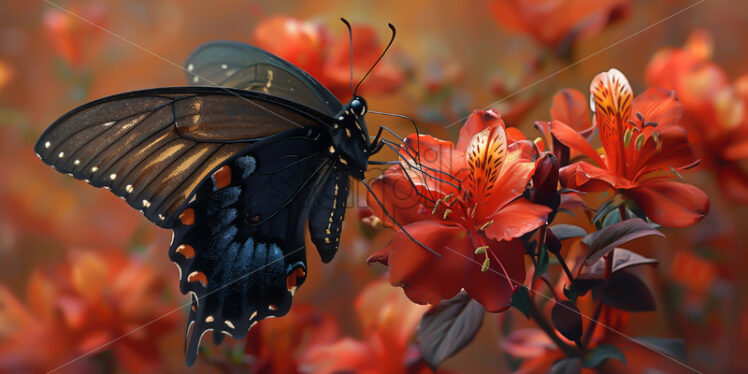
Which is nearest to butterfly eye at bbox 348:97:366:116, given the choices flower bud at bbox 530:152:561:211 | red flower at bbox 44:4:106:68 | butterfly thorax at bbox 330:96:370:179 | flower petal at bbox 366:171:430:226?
butterfly thorax at bbox 330:96:370:179

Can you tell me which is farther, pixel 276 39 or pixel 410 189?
pixel 276 39

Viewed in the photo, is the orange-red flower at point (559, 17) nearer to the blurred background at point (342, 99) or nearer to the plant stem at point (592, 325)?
the blurred background at point (342, 99)

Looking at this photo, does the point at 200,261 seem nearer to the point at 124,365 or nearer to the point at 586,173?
the point at 124,365

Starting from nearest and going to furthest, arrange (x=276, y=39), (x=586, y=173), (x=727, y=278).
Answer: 1. (x=586, y=173)
2. (x=727, y=278)
3. (x=276, y=39)

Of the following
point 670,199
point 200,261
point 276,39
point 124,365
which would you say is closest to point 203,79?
point 276,39

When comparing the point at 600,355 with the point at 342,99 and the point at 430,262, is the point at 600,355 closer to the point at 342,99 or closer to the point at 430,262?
the point at 430,262

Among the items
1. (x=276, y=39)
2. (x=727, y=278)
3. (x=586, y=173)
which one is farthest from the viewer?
(x=276, y=39)

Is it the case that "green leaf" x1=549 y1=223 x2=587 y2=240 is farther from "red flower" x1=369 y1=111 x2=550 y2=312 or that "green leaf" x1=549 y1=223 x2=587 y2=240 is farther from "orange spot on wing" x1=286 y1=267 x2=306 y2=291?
"orange spot on wing" x1=286 y1=267 x2=306 y2=291
